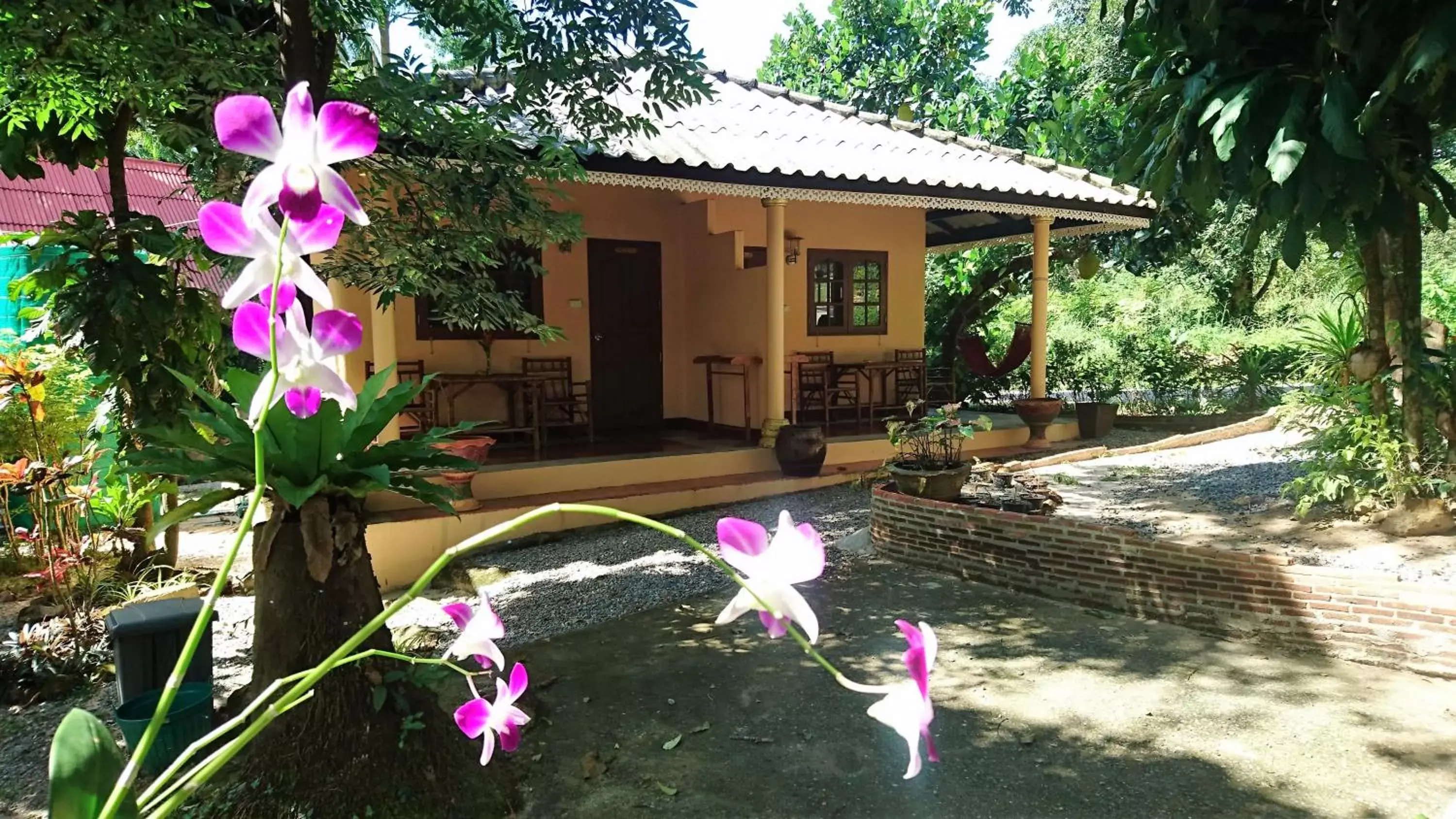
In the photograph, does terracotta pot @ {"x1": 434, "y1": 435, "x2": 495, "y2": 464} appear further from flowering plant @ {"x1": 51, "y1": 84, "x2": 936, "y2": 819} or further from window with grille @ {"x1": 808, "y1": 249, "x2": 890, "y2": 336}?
flowering plant @ {"x1": 51, "y1": 84, "x2": 936, "y2": 819}

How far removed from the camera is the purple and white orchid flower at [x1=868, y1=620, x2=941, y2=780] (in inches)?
30.5

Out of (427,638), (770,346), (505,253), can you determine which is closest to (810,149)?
(770,346)

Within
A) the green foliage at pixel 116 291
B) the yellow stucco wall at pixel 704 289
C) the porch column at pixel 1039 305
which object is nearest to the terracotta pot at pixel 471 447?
the yellow stucco wall at pixel 704 289

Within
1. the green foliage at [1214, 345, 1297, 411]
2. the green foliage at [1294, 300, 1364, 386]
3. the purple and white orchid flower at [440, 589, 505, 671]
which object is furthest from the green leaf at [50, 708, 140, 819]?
the green foliage at [1214, 345, 1297, 411]

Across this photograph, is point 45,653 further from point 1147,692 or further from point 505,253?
point 1147,692

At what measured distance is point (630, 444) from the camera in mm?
8727

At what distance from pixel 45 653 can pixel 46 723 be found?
62 centimetres

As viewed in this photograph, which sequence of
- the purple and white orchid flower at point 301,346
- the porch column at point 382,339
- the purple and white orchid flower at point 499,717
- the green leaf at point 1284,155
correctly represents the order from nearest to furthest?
the purple and white orchid flower at point 301,346, the purple and white orchid flower at point 499,717, the green leaf at point 1284,155, the porch column at point 382,339

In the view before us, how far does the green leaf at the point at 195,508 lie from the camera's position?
9.09ft

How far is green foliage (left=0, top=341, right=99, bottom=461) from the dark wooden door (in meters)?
4.32

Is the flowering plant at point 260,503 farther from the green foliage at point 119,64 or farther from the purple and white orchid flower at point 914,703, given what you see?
the green foliage at point 119,64

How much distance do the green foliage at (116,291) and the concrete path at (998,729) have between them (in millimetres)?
2476

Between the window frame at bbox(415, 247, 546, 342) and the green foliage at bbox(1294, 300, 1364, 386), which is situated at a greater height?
the window frame at bbox(415, 247, 546, 342)

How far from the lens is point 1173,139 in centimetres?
479
